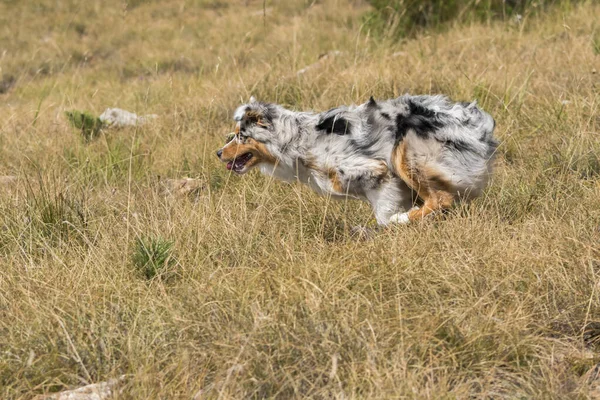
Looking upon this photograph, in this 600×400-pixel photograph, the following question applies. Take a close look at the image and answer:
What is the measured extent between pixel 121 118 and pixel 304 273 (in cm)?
508

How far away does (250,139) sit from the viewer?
17.3 feet

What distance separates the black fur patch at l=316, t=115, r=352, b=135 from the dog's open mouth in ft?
1.95

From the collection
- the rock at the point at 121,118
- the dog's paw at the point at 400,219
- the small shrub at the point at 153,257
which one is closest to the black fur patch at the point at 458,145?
the dog's paw at the point at 400,219

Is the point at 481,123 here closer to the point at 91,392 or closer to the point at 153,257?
the point at 153,257

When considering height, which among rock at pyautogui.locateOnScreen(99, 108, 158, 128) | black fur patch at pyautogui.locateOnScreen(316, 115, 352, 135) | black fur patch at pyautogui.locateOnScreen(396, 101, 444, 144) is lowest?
rock at pyautogui.locateOnScreen(99, 108, 158, 128)

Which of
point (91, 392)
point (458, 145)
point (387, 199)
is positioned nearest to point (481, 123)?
point (458, 145)

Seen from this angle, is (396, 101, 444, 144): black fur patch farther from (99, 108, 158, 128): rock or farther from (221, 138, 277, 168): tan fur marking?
(99, 108, 158, 128): rock

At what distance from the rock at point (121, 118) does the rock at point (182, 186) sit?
1917 mm

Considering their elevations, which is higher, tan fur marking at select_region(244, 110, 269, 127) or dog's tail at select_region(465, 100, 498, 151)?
dog's tail at select_region(465, 100, 498, 151)

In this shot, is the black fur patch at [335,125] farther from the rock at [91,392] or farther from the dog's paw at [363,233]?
the rock at [91,392]

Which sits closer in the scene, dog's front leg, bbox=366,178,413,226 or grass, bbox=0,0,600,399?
grass, bbox=0,0,600,399

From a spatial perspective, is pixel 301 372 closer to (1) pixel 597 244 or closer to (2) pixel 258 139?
(1) pixel 597 244

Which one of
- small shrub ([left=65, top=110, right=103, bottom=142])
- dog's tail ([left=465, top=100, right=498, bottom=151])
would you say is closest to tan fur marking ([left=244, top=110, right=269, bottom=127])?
dog's tail ([left=465, top=100, right=498, bottom=151])

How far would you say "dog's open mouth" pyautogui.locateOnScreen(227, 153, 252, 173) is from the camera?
5297mm
